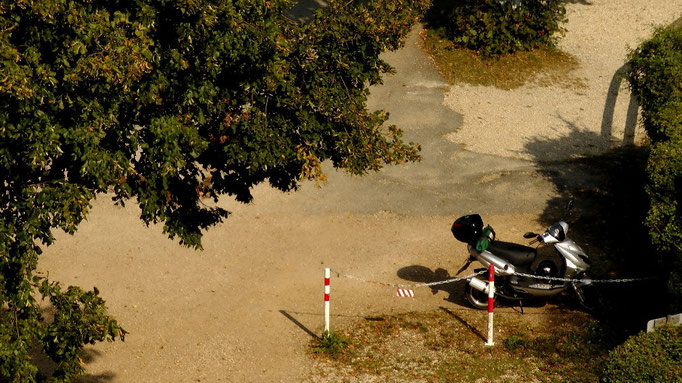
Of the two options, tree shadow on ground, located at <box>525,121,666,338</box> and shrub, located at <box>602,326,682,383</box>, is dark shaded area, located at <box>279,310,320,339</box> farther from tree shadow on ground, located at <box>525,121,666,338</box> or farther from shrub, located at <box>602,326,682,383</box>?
shrub, located at <box>602,326,682,383</box>

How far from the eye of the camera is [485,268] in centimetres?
1401

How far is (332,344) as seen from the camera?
12.9m

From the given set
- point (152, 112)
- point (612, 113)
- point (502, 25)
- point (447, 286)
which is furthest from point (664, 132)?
point (502, 25)

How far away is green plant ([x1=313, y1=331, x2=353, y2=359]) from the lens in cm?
1275

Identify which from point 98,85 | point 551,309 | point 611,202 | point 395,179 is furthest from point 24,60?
point 611,202

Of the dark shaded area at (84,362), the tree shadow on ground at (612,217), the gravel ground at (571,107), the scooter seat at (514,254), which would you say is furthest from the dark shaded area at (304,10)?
the dark shaded area at (84,362)

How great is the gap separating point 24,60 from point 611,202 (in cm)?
1213

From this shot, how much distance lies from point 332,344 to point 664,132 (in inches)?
267

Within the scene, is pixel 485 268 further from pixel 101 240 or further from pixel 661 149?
pixel 101 240

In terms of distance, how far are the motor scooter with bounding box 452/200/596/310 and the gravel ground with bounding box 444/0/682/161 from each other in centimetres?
624

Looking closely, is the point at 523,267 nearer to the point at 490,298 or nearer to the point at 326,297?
the point at 490,298

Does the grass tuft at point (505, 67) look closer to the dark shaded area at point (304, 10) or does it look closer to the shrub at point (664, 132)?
the dark shaded area at point (304, 10)

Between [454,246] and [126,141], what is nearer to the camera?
[126,141]

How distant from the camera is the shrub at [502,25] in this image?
24250 millimetres
